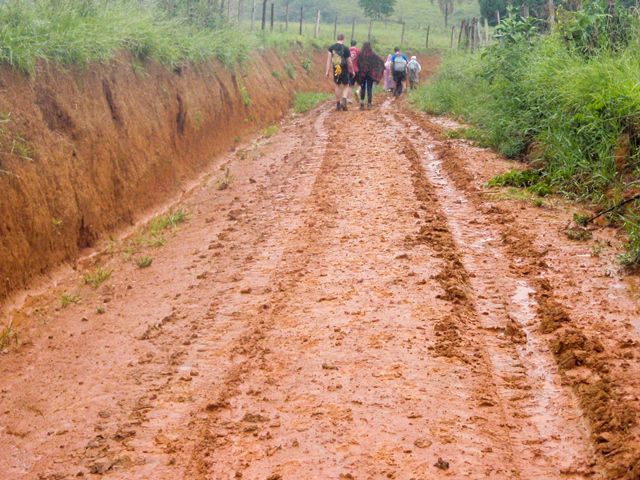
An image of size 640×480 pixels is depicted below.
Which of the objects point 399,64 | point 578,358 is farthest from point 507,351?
point 399,64

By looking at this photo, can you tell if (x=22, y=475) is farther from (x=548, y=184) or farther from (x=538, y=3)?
(x=538, y=3)

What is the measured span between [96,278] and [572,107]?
5.49 m

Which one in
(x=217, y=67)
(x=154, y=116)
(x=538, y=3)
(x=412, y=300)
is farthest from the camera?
(x=538, y=3)

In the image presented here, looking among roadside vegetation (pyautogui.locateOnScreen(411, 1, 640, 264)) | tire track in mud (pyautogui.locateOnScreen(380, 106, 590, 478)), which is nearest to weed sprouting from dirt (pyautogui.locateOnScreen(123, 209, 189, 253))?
tire track in mud (pyautogui.locateOnScreen(380, 106, 590, 478))

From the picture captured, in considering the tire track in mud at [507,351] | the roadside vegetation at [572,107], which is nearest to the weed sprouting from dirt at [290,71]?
the roadside vegetation at [572,107]

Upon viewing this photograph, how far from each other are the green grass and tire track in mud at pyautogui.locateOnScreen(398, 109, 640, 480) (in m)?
14.1

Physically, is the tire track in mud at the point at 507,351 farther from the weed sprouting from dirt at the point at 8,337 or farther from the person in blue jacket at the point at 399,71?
the person in blue jacket at the point at 399,71

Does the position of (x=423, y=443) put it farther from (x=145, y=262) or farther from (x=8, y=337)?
(x=145, y=262)

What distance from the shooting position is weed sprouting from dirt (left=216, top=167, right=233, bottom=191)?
10728mm

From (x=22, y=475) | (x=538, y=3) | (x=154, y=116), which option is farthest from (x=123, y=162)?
(x=538, y=3)

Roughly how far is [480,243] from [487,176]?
2780 millimetres

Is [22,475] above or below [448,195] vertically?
below

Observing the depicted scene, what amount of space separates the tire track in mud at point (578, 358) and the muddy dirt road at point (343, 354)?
12 millimetres

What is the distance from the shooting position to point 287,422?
4.07 m
